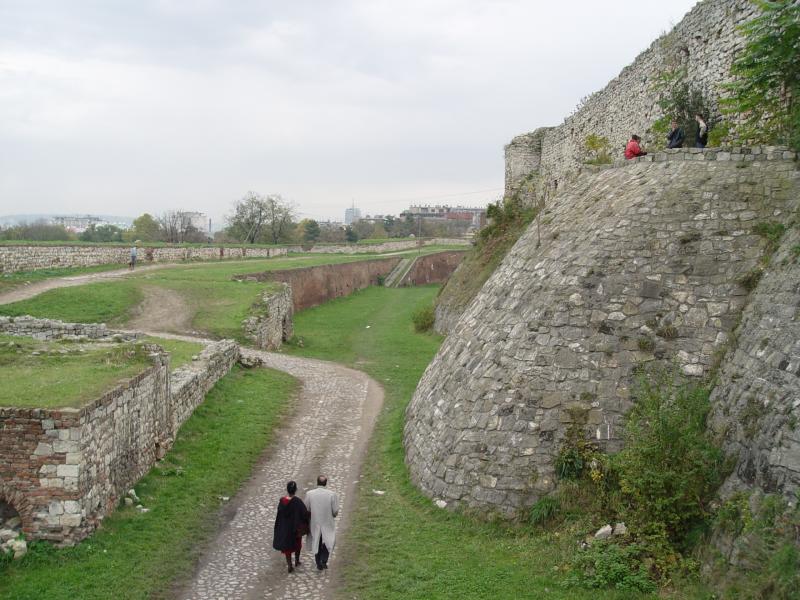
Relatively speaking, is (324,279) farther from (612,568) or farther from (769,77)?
Answer: (612,568)

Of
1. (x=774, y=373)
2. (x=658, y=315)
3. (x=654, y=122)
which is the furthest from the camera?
(x=654, y=122)

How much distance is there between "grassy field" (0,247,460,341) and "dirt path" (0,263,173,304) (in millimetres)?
548

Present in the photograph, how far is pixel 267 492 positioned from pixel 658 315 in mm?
6393

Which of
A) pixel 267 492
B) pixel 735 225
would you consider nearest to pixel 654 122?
pixel 735 225

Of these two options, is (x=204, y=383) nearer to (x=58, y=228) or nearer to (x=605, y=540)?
(x=605, y=540)

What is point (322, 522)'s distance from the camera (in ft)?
26.7

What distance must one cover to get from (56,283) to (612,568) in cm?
2353

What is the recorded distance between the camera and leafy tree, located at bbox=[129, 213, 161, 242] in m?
68.1

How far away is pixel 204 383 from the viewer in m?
15.0

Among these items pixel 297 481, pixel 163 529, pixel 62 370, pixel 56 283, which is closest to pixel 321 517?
pixel 163 529

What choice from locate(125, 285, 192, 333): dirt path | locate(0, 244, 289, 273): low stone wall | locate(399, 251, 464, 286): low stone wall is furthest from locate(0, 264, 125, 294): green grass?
locate(399, 251, 464, 286): low stone wall

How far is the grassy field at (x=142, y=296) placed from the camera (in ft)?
70.4

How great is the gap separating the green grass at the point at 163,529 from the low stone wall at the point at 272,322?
25.0 ft

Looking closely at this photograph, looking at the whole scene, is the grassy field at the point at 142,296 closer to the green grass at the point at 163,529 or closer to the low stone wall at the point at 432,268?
the green grass at the point at 163,529
